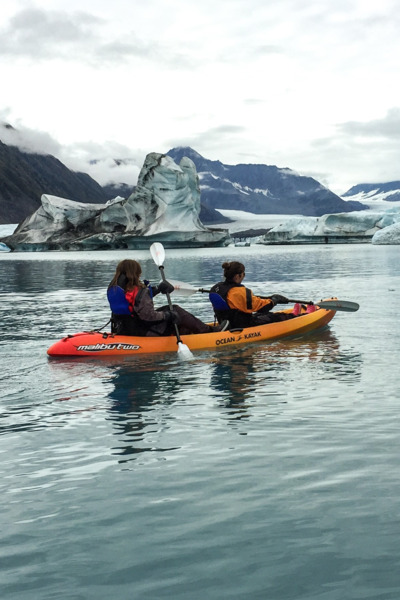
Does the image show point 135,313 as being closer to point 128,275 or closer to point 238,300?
point 128,275

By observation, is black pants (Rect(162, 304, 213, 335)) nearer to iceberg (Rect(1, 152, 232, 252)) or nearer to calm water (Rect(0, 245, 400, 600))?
calm water (Rect(0, 245, 400, 600))

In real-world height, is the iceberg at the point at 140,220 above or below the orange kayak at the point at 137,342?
above

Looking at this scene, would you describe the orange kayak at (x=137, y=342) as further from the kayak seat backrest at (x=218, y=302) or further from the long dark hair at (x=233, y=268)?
the long dark hair at (x=233, y=268)

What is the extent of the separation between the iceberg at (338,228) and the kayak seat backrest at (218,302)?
70044 mm

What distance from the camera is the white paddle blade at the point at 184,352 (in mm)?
9352

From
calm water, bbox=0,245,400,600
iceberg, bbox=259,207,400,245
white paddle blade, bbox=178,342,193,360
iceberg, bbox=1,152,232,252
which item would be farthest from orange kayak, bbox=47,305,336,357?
iceberg, bbox=259,207,400,245

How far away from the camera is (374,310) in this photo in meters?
15.2

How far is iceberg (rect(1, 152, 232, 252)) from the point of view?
71688mm

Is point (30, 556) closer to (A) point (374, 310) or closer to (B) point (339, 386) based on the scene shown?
(B) point (339, 386)

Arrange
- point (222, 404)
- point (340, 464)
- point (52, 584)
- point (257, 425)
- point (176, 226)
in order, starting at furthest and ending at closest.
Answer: point (176, 226)
point (222, 404)
point (257, 425)
point (340, 464)
point (52, 584)

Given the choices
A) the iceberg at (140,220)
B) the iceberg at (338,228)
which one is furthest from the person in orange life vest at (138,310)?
the iceberg at (338,228)

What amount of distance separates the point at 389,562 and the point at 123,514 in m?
1.55

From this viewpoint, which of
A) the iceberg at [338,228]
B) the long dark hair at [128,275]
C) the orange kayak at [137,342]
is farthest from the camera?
the iceberg at [338,228]

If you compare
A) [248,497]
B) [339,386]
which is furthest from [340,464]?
[339,386]
